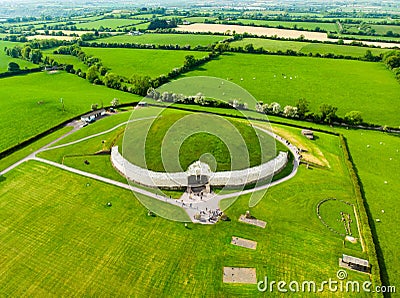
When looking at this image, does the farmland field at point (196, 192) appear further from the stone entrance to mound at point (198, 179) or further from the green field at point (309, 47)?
the green field at point (309, 47)

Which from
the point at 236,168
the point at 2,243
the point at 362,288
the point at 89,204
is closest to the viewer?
the point at 362,288

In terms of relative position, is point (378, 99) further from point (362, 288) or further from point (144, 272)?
point (144, 272)

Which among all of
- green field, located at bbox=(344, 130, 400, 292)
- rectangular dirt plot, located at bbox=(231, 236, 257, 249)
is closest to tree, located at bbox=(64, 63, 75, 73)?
green field, located at bbox=(344, 130, 400, 292)

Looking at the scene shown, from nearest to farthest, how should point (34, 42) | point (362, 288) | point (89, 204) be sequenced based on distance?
1. point (362, 288)
2. point (89, 204)
3. point (34, 42)

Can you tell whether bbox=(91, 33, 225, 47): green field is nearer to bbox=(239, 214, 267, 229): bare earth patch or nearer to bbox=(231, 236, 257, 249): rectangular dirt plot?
bbox=(239, 214, 267, 229): bare earth patch

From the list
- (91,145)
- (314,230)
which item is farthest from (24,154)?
(314,230)

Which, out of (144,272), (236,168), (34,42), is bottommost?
(144,272)

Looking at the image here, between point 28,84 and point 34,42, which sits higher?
A: point 34,42
